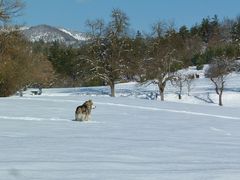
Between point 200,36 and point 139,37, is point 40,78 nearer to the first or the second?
point 139,37

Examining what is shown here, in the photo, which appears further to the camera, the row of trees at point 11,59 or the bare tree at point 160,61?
the bare tree at point 160,61

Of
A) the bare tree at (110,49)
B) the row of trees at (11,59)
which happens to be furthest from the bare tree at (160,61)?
the row of trees at (11,59)

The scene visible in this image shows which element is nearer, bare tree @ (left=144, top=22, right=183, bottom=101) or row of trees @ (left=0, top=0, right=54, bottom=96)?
row of trees @ (left=0, top=0, right=54, bottom=96)

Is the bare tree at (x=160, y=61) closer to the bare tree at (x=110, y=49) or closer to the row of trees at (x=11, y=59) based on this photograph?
the bare tree at (x=110, y=49)

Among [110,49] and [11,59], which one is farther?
[110,49]

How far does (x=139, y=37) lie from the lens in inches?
3054

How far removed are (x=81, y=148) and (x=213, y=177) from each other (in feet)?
12.9

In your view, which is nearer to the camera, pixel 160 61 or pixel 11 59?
pixel 11 59

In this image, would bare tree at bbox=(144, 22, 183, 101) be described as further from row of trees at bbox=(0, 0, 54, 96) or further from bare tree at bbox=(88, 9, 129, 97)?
row of trees at bbox=(0, 0, 54, 96)

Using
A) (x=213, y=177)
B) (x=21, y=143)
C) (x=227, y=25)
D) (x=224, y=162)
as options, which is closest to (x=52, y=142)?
(x=21, y=143)

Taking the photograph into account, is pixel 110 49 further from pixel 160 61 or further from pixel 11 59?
pixel 11 59

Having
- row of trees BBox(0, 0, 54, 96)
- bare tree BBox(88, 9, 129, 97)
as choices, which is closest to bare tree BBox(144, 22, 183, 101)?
bare tree BBox(88, 9, 129, 97)

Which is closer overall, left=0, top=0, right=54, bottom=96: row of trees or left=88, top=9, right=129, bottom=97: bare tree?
left=0, top=0, right=54, bottom=96: row of trees

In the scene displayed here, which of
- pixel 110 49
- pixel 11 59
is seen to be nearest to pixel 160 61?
pixel 110 49
